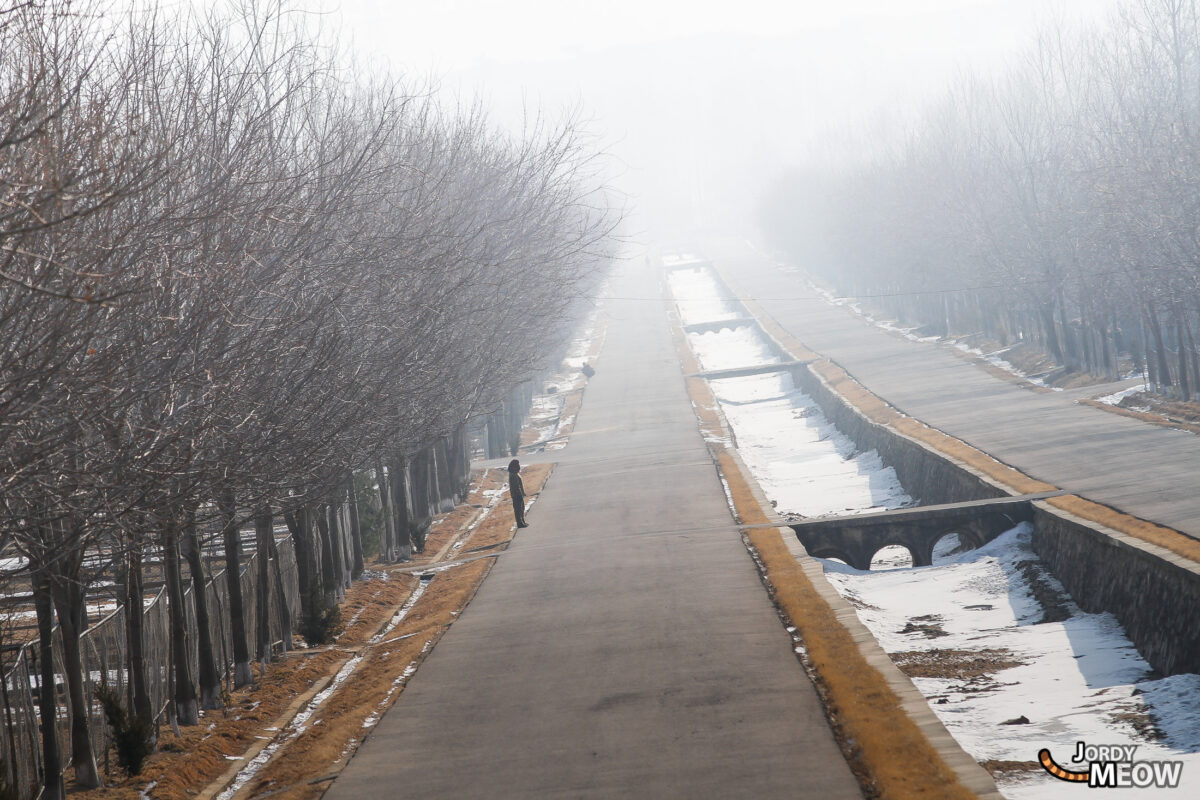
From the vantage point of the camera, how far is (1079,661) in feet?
47.9

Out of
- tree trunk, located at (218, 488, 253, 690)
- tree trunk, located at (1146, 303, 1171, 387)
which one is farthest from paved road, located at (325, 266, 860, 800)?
tree trunk, located at (1146, 303, 1171, 387)

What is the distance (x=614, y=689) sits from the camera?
39.0ft

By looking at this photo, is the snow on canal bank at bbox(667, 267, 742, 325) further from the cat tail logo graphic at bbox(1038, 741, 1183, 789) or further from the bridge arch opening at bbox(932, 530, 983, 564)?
the cat tail logo graphic at bbox(1038, 741, 1183, 789)

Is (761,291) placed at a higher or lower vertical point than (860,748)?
higher

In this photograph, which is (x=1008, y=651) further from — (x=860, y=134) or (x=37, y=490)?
(x=860, y=134)

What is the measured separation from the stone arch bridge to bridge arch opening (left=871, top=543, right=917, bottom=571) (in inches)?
57.1

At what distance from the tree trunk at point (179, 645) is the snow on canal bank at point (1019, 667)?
8.16 m

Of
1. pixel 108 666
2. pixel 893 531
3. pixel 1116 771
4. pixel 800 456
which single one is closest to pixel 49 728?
pixel 108 666

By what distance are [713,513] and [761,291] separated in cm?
7275

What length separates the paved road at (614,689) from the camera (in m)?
9.34

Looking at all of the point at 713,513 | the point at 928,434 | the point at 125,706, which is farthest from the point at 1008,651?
the point at 928,434

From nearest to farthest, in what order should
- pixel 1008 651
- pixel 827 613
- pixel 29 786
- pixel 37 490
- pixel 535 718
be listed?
1. pixel 37 490
2. pixel 29 786
3. pixel 535 718
4. pixel 827 613
5. pixel 1008 651

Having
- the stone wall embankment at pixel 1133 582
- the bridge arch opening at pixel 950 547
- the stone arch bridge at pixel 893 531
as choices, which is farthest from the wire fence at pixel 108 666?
the bridge arch opening at pixel 950 547

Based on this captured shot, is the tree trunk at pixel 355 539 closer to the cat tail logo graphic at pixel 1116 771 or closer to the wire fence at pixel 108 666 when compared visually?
Result: the wire fence at pixel 108 666
